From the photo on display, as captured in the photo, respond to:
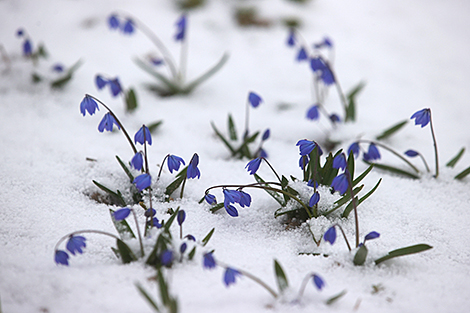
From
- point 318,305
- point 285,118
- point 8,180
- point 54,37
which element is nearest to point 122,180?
point 8,180

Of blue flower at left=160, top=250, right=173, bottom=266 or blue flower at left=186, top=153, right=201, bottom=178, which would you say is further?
blue flower at left=186, top=153, right=201, bottom=178

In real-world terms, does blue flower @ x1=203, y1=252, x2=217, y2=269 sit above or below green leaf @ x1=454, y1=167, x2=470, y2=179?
below

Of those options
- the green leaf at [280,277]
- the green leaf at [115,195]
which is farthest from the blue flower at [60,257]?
the green leaf at [280,277]

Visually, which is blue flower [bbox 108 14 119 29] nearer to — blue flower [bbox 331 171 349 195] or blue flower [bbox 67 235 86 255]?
blue flower [bbox 67 235 86 255]

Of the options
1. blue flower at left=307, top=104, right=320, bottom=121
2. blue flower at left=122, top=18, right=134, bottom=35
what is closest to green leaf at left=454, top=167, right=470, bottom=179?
blue flower at left=307, top=104, right=320, bottom=121

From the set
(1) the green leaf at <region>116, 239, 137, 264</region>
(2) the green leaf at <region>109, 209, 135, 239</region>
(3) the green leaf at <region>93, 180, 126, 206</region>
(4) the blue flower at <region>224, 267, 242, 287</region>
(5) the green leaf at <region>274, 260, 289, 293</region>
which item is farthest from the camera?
(3) the green leaf at <region>93, 180, 126, 206</region>

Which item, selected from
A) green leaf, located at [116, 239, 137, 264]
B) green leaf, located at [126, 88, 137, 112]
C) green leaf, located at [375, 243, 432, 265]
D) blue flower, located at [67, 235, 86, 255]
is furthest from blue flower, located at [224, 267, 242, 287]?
green leaf, located at [126, 88, 137, 112]

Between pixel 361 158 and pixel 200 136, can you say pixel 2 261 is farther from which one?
pixel 361 158

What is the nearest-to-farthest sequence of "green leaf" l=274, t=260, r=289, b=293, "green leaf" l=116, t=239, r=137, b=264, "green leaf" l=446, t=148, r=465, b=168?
"green leaf" l=274, t=260, r=289, b=293 → "green leaf" l=116, t=239, r=137, b=264 → "green leaf" l=446, t=148, r=465, b=168

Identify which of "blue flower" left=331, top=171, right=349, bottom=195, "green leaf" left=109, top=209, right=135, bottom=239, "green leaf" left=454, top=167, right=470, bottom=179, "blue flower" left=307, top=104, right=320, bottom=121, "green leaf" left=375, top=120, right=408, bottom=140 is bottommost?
"green leaf" left=109, top=209, right=135, bottom=239
